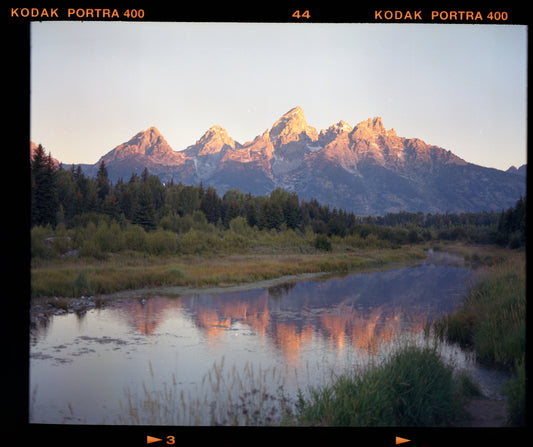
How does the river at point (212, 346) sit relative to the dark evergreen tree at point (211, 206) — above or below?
below

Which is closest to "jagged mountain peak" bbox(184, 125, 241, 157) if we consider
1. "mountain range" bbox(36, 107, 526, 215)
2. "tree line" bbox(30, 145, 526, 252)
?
"mountain range" bbox(36, 107, 526, 215)

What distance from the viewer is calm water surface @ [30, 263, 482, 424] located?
6.23 metres

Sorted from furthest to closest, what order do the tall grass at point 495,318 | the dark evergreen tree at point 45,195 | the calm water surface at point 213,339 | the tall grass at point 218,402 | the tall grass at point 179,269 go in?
Answer: 1. the tall grass at point 179,269
2. the dark evergreen tree at point 45,195
3. the calm water surface at point 213,339
4. the tall grass at point 495,318
5. the tall grass at point 218,402

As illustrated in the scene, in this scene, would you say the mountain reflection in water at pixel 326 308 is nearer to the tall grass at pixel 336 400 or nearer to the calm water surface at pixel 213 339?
the calm water surface at pixel 213 339

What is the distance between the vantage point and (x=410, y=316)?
339 inches

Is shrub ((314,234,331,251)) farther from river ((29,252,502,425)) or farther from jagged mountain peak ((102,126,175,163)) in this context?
jagged mountain peak ((102,126,175,163))

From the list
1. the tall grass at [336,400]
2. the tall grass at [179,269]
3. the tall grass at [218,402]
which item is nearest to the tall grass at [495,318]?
the tall grass at [336,400]

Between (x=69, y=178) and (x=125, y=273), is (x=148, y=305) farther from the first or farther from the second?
(x=69, y=178)

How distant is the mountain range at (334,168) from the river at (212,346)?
192cm

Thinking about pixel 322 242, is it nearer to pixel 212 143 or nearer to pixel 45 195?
pixel 212 143

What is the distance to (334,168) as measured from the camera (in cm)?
1073

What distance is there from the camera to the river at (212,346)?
577 cm

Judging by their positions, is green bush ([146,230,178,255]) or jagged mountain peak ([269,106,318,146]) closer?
jagged mountain peak ([269,106,318,146])

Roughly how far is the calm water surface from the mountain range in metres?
2.03
